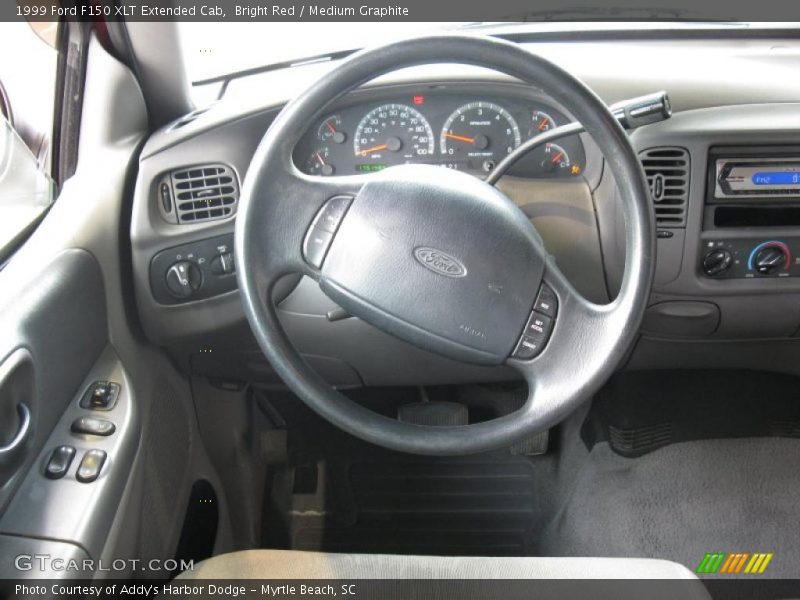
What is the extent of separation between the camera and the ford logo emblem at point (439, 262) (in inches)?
39.1

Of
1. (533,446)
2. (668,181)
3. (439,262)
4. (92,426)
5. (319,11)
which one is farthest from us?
(533,446)

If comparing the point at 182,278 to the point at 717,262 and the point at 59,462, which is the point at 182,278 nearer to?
the point at 59,462

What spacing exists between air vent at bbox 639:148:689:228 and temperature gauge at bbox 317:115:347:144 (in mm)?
553

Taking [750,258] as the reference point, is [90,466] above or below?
below

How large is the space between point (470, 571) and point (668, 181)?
79 centimetres

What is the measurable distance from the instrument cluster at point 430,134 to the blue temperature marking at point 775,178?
0.32 m

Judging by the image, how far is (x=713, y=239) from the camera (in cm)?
137

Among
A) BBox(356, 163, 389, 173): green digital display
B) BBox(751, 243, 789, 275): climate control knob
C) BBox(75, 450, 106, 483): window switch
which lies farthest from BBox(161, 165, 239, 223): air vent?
BBox(751, 243, 789, 275): climate control knob

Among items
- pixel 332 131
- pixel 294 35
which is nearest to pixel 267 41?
pixel 294 35

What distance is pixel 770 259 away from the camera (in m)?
1.38

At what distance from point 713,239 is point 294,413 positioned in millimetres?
1055

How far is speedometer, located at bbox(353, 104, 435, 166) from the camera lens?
4.41ft

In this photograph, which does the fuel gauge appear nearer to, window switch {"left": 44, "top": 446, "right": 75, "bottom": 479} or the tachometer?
the tachometer

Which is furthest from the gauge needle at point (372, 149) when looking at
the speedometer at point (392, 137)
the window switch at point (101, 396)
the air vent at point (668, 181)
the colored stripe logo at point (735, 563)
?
the colored stripe logo at point (735, 563)
